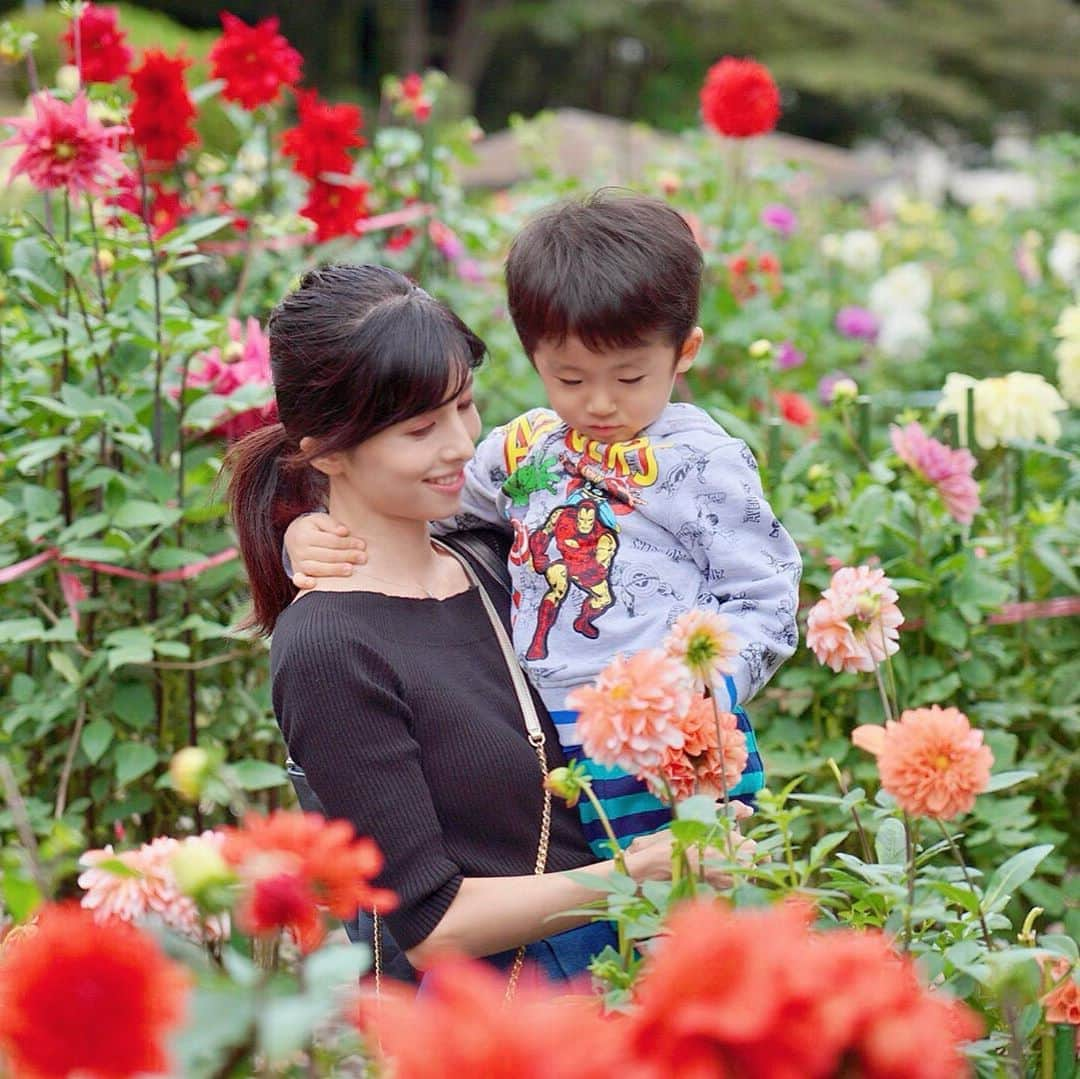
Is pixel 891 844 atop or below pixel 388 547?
below

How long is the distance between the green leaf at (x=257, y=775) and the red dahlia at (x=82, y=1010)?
67.0 inches

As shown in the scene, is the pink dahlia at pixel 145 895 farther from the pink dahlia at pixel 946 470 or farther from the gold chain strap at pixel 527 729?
the pink dahlia at pixel 946 470

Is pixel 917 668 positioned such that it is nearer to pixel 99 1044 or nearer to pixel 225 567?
pixel 225 567

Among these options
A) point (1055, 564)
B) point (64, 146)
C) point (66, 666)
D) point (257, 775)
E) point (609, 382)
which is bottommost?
point (257, 775)

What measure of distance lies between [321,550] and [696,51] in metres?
23.4

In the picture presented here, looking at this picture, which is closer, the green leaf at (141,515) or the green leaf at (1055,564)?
the green leaf at (141,515)

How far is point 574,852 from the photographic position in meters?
1.58

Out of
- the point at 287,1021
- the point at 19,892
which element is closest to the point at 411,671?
the point at 19,892

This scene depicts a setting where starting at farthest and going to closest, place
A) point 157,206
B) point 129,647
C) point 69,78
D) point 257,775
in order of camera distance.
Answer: point 69,78 < point 157,206 < point 257,775 < point 129,647

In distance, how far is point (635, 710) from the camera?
3.38 feet

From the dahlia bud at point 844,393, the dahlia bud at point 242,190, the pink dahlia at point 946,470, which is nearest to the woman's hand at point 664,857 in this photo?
the pink dahlia at point 946,470

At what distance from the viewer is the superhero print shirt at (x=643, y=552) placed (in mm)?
1579

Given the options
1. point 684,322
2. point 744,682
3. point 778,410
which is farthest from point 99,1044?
point 778,410

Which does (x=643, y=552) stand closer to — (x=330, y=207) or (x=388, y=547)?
(x=388, y=547)
